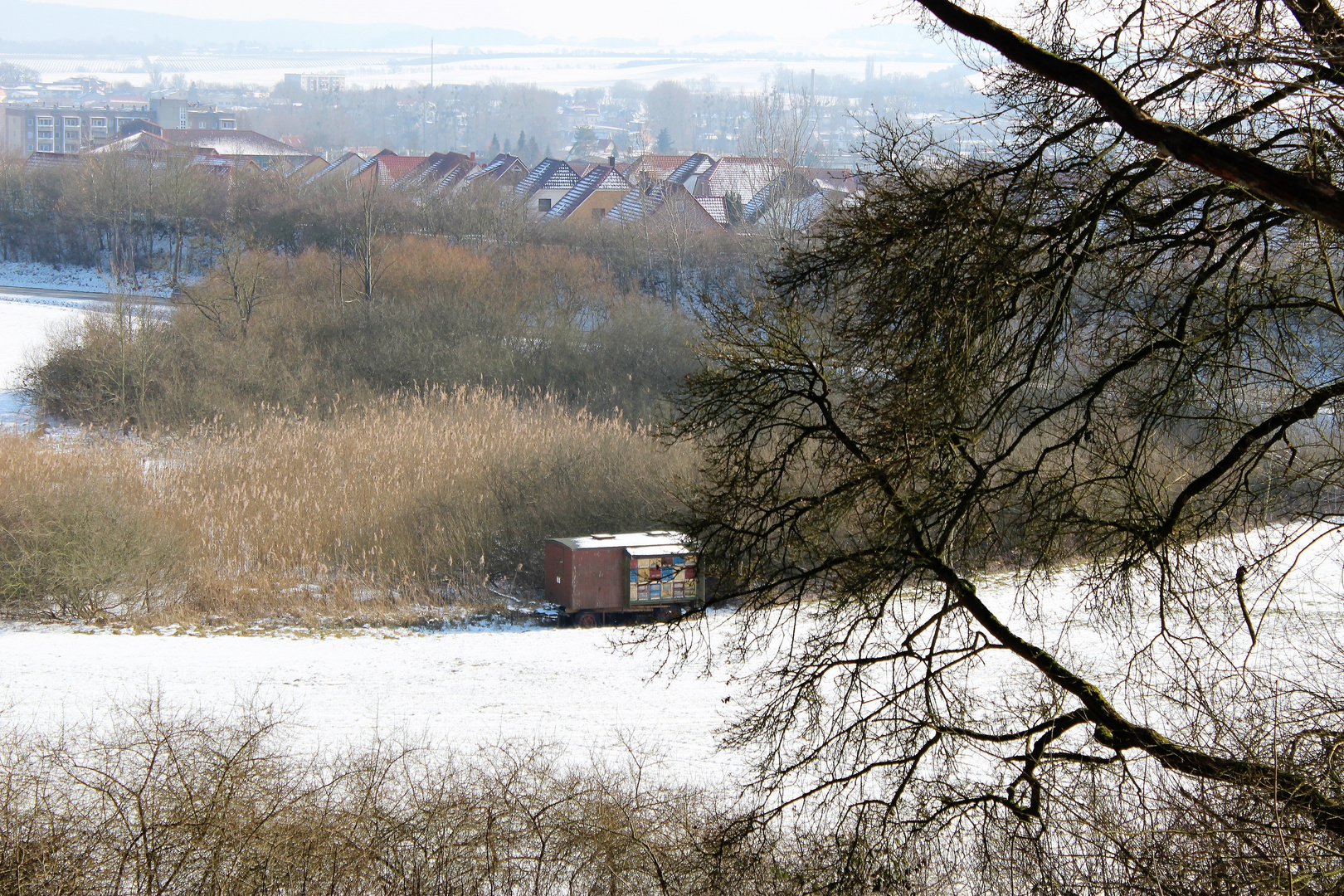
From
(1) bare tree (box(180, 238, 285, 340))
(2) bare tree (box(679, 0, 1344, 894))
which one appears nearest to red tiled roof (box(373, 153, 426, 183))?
(1) bare tree (box(180, 238, 285, 340))

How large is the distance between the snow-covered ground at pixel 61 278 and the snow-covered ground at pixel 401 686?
114 feet

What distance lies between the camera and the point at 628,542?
15.8 metres

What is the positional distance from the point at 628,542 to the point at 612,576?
22.9 inches

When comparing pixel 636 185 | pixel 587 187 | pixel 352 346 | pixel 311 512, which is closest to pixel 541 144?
pixel 587 187

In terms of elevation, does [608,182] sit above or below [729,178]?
below

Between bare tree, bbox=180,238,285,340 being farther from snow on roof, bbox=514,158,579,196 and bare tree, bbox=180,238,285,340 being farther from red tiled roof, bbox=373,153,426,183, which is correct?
red tiled roof, bbox=373,153,426,183

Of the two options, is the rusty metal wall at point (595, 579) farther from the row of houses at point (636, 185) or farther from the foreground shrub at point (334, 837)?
the row of houses at point (636, 185)

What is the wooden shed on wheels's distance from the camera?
15328 millimetres

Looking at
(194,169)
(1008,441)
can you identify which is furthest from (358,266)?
(1008,441)

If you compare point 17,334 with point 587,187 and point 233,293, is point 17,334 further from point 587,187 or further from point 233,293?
point 587,187

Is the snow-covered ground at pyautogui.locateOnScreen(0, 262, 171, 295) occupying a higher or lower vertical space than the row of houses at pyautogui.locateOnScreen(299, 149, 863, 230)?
lower

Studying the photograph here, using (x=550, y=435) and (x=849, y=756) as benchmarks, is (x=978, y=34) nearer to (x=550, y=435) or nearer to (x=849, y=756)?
(x=849, y=756)

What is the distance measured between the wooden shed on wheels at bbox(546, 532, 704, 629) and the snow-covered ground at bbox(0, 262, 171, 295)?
1403 inches

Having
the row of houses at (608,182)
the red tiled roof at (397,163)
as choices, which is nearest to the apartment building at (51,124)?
the row of houses at (608,182)
